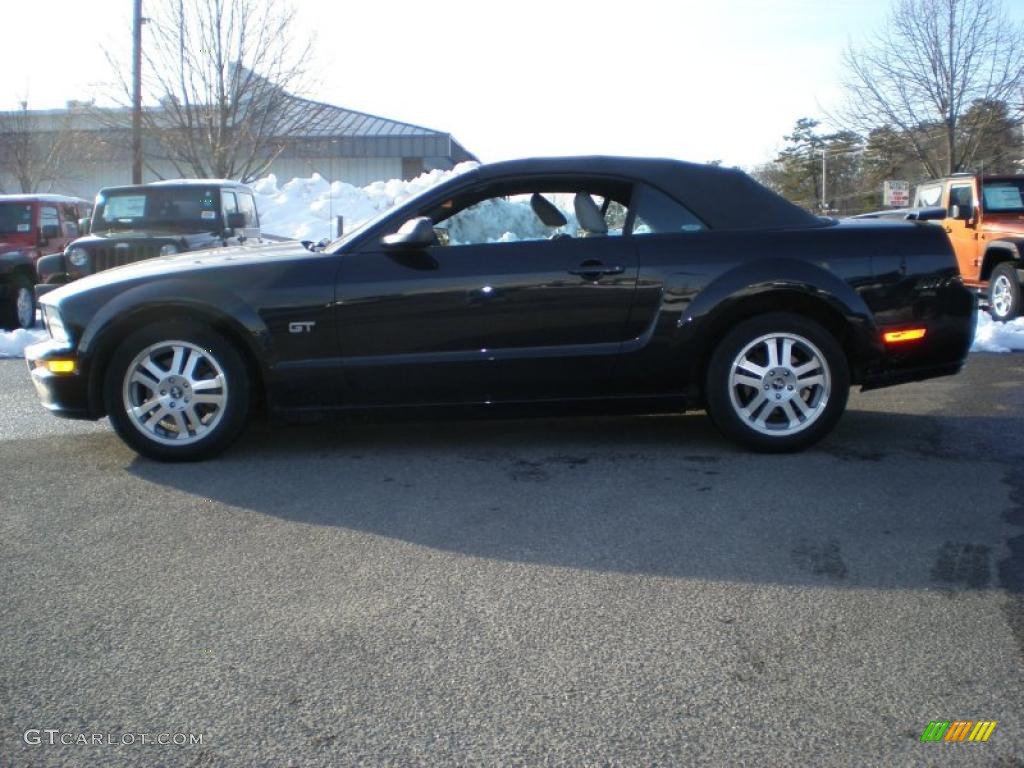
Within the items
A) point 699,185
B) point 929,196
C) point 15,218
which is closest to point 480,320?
point 699,185

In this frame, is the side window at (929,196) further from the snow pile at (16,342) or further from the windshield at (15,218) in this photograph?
the windshield at (15,218)

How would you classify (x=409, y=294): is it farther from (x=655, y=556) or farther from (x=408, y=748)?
(x=408, y=748)

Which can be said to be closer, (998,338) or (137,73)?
(998,338)

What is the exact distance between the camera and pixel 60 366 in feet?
18.5

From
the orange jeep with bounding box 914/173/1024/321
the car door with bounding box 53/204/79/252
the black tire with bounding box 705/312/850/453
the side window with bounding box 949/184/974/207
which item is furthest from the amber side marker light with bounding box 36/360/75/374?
the side window with bounding box 949/184/974/207

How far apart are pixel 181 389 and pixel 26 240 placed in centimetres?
960

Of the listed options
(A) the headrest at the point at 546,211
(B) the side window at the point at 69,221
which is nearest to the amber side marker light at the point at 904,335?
(A) the headrest at the point at 546,211

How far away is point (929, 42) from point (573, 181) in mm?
20372

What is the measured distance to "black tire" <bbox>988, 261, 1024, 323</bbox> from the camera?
40.2 ft

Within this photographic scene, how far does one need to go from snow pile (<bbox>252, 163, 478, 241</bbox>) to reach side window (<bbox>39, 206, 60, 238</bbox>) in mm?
11814

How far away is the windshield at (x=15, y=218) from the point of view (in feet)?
45.5

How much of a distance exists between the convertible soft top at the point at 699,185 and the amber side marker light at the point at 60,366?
229cm

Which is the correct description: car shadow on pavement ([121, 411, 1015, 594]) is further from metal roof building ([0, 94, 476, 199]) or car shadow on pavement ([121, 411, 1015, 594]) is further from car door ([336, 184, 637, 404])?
metal roof building ([0, 94, 476, 199])

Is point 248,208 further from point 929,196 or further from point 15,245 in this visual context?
point 929,196
